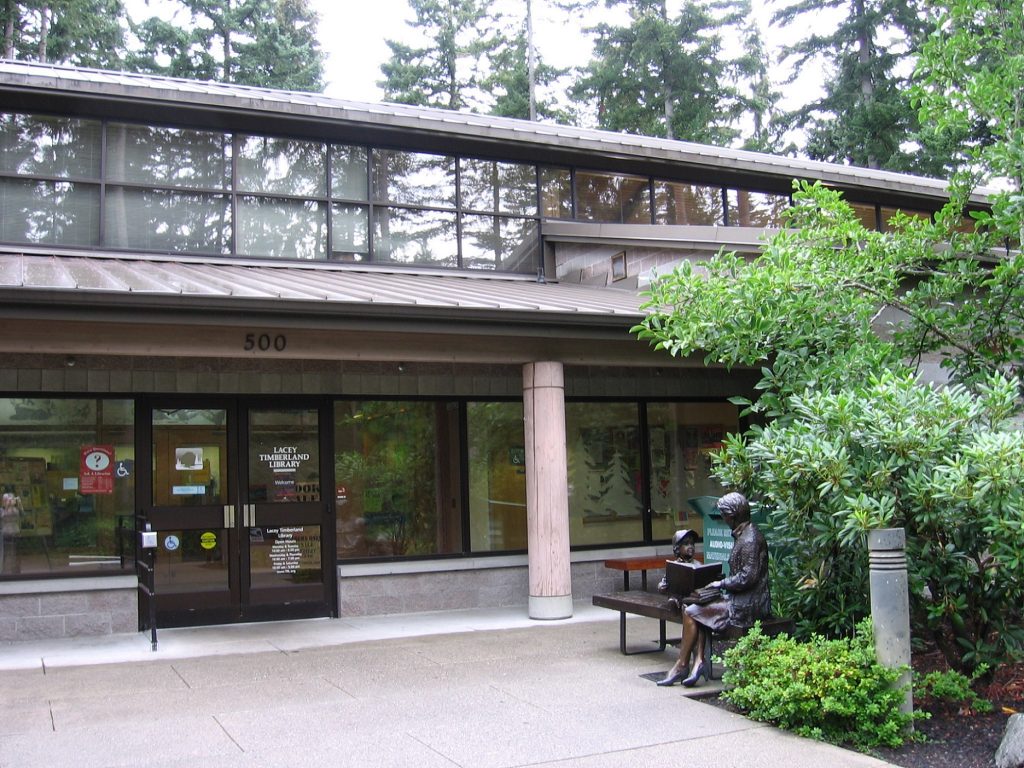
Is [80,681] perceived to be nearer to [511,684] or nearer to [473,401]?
[511,684]

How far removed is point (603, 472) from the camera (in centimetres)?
1346

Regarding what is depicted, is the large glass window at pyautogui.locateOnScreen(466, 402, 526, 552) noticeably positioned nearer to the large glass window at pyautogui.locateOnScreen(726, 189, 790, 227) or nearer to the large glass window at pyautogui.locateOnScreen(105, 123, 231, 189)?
the large glass window at pyautogui.locateOnScreen(105, 123, 231, 189)

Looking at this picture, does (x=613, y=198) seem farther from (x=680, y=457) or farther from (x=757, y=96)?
(x=757, y=96)

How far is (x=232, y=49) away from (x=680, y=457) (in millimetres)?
28158

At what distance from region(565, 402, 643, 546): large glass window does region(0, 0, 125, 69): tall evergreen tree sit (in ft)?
79.6

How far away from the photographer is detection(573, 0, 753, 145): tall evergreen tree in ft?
115

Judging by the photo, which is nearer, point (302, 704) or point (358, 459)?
point (302, 704)

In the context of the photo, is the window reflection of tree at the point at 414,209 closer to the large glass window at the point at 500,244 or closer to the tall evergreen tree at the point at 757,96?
the large glass window at the point at 500,244

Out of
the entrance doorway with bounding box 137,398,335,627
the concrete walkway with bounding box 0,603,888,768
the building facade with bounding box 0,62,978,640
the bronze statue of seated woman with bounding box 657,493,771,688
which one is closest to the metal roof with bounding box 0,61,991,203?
the building facade with bounding box 0,62,978,640

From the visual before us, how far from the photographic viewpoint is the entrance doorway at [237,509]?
1099 cm

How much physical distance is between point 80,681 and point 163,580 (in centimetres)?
264

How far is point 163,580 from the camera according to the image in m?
10.9

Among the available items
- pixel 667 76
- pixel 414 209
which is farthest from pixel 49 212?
pixel 667 76

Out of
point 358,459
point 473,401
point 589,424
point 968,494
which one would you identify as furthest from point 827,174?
point 968,494
